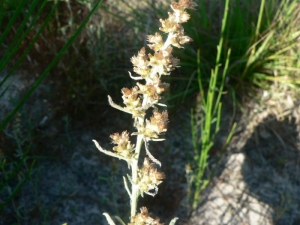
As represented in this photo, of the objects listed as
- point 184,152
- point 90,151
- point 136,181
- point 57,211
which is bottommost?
point 57,211

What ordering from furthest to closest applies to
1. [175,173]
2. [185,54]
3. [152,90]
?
[185,54]
[175,173]
[152,90]

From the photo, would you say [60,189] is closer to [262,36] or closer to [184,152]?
[184,152]

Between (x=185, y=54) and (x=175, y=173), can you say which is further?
(x=185, y=54)

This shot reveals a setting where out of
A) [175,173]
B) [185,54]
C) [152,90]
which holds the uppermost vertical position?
[185,54]

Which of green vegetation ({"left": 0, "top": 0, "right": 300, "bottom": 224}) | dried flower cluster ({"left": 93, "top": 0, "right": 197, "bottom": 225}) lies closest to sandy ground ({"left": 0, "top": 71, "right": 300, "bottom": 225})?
green vegetation ({"left": 0, "top": 0, "right": 300, "bottom": 224})

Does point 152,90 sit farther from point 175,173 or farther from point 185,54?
point 185,54

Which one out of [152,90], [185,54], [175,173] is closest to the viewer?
[152,90]

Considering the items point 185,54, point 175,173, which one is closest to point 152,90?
point 175,173

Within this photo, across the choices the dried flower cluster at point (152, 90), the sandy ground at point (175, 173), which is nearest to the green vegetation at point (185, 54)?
the sandy ground at point (175, 173)

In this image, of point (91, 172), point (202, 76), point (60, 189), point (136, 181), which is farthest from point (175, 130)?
point (136, 181)

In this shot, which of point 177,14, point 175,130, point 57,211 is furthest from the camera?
point 175,130

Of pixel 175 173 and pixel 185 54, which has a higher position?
pixel 185 54
